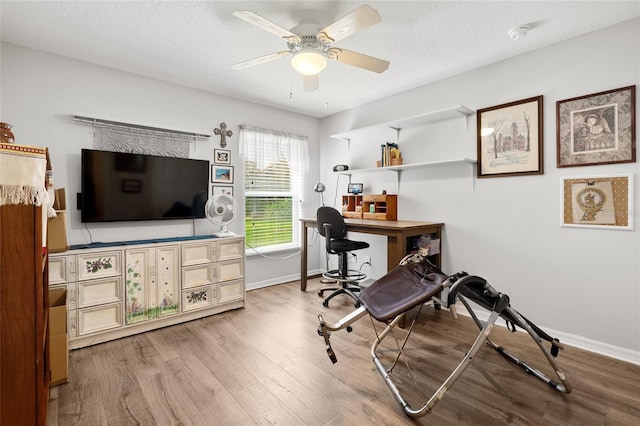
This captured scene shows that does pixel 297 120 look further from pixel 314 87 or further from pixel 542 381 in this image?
pixel 542 381

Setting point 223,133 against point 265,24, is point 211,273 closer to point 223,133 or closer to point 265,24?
point 223,133

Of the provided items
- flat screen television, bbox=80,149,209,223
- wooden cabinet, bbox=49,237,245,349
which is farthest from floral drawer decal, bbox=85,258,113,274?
flat screen television, bbox=80,149,209,223

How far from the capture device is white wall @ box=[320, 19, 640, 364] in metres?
2.26

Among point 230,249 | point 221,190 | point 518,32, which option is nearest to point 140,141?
point 221,190

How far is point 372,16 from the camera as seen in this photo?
1.67 metres

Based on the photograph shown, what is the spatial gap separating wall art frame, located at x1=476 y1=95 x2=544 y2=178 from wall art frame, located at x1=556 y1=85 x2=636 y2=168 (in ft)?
0.51

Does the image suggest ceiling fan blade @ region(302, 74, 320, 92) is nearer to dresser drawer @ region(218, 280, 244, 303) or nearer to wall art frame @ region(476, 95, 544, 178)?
wall art frame @ region(476, 95, 544, 178)

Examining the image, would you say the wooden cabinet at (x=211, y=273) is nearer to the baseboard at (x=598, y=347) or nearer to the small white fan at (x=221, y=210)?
the small white fan at (x=221, y=210)

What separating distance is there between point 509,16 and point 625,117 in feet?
3.73

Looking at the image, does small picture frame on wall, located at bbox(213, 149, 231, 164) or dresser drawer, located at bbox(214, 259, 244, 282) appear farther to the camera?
small picture frame on wall, located at bbox(213, 149, 231, 164)

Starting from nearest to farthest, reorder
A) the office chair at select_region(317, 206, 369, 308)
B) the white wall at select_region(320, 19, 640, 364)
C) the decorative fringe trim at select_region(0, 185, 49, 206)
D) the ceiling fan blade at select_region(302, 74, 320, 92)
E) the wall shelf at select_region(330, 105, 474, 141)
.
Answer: the decorative fringe trim at select_region(0, 185, 49, 206), the white wall at select_region(320, 19, 640, 364), the ceiling fan blade at select_region(302, 74, 320, 92), the wall shelf at select_region(330, 105, 474, 141), the office chair at select_region(317, 206, 369, 308)

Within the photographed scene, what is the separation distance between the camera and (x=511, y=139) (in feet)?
9.18

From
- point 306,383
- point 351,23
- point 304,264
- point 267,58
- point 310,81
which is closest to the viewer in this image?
point 351,23

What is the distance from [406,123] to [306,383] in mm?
2835
